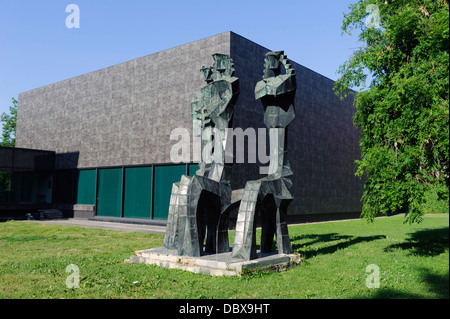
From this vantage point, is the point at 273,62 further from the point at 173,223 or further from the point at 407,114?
the point at 173,223

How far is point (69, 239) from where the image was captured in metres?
14.8

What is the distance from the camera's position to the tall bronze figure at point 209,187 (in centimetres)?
899

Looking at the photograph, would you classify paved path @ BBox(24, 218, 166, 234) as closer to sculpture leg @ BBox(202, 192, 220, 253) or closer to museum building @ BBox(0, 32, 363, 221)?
museum building @ BBox(0, 32, 363, 221)

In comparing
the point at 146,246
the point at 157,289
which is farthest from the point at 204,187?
the point at 146,246

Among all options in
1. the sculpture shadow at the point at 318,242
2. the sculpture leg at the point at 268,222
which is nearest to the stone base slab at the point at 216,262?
the sculpture leg at the point at 268,222

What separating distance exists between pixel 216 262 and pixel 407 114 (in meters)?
6.18

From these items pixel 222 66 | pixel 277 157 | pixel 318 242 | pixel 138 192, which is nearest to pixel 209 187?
pixel 277 157

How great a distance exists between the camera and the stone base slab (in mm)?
8016

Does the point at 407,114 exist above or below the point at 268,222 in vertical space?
above

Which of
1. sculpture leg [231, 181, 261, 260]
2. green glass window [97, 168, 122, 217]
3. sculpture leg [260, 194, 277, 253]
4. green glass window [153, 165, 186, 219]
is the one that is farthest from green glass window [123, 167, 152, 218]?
sculpture leg [231, 181, 261, 260]

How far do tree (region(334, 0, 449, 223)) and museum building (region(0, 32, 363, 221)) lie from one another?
8.71m

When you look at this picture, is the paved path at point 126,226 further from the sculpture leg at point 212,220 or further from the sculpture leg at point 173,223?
the sculpture leg at point 212,220

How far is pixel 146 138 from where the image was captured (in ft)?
→ 73.6
